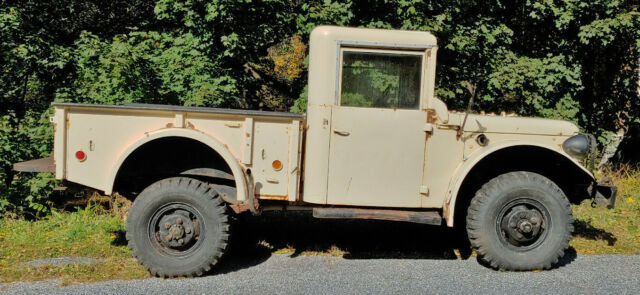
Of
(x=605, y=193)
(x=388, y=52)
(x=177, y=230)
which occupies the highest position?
(x=388, y=52)

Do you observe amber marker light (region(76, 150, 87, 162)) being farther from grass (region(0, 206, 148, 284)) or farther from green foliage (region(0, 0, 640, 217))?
green foliage (region(0, 0, 640, 217))

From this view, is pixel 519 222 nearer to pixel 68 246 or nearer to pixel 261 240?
pixel 261 240

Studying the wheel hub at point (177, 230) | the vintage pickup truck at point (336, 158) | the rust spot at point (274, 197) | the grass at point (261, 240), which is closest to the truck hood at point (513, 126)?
the vintage pickup truck at point (336, 158)

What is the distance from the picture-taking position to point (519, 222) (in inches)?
185

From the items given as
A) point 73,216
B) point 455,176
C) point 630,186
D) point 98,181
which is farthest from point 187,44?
point 630,186

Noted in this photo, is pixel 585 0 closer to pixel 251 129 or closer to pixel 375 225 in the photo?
pixel 375 225

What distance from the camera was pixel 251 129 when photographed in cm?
445

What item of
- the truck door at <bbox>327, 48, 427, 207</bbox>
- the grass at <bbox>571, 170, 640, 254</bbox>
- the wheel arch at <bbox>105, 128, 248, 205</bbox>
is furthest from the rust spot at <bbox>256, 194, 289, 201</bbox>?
the grass at <bbox>571, 170, 640, 254</bbox>

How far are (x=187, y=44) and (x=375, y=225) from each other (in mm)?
4115

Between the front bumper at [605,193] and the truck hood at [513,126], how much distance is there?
0.56 meters

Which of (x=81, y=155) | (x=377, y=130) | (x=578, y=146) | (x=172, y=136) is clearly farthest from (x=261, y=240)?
(x=578, y=146)

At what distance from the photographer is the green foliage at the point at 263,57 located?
7.19 m

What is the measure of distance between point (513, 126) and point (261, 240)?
2.89m

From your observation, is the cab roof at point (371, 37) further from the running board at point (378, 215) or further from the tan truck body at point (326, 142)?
the running board at point (378, 215)
